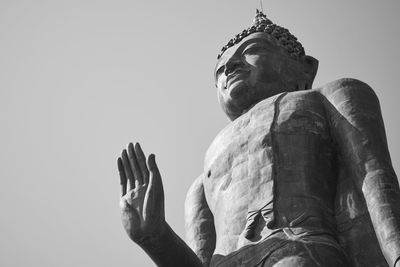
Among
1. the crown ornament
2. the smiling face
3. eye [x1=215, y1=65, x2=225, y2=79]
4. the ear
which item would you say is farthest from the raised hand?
the ear

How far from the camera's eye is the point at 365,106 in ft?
31.2

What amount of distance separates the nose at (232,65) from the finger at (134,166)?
2024 mm

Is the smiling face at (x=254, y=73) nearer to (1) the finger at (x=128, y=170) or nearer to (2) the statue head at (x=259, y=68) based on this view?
(2) the statue head at (x=259, y=68)

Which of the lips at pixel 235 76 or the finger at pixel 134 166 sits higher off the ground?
the lips at pixel 235 76

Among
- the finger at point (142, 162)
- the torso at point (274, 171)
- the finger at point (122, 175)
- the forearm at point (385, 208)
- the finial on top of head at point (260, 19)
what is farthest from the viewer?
the finial on top of head at point (260, 19)

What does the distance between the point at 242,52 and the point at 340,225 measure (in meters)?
3.17

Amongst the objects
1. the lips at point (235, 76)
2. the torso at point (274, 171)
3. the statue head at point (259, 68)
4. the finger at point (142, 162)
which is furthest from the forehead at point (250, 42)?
the finger at point (142, 162)

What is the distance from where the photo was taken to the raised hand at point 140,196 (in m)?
8.84

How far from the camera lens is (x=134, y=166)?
945cm

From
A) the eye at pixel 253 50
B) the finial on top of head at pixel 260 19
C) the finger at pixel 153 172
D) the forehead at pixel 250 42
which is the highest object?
the finial on top of head at pixel 260 19

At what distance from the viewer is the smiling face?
1067 centimetres

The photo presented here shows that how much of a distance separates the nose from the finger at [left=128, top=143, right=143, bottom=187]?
202cm

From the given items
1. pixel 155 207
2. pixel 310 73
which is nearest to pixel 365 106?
pixel 310 73

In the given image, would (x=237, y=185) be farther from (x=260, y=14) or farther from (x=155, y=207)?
(x=260, y=14)
